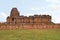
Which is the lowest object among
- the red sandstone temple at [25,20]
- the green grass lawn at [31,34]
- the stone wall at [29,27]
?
the green grass lawn at [31,34]

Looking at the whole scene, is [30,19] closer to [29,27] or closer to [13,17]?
[13,17]

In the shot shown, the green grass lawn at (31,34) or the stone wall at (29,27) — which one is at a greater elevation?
the stone wall at (29,27)

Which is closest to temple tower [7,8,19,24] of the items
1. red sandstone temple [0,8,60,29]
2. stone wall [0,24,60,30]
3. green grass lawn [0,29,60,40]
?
red sandstone temple [0,8,60,29]

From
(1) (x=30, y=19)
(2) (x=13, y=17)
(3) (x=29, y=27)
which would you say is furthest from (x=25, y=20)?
(3) (x=29, y=27)

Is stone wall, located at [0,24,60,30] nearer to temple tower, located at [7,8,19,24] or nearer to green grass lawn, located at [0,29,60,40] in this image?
green grass lawn, located at [0,29,60,40]

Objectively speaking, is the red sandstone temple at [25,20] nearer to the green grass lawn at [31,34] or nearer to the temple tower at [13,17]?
the temple tower at [13,17]

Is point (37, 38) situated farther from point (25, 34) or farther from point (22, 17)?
point (22, 17)

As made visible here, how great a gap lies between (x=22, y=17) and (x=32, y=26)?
12.0 m

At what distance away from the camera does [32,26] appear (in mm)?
39000

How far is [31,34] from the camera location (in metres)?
34.4

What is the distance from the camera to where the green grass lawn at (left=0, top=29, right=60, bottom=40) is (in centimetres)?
3234

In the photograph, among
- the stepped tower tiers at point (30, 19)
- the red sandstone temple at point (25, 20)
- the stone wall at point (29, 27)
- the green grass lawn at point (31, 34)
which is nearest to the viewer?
the green grass lawn at point (31, 34)

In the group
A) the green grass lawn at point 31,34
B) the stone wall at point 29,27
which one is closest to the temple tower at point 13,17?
the stone wall at point 29,27

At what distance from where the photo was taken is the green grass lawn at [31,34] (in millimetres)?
32344
